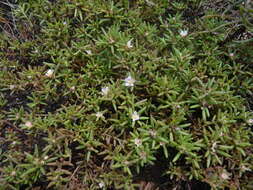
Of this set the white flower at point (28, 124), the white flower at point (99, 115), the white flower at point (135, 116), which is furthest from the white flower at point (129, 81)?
the white flower at point (28, 124)

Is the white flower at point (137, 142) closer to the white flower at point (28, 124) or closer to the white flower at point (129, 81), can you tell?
the white flower at point (129, 81)

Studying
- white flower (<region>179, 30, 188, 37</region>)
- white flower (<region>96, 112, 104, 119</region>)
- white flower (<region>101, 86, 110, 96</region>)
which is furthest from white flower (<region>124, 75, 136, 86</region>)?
white flower (<region>179, 30, 188, 37</region>)

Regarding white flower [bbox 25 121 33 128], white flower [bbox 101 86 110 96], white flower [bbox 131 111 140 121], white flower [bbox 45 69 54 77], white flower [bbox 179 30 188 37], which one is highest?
white flower [bbox 179 30 188 37]

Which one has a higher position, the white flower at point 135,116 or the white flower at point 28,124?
the white flower at point 135,116

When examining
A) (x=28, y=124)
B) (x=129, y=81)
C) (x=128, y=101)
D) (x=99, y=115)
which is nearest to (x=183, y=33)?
(x=129, y=81)

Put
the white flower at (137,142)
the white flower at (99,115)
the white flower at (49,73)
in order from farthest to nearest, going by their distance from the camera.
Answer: the white flower at (49,73), the white flower at (99,115), the white flower at (137,142)

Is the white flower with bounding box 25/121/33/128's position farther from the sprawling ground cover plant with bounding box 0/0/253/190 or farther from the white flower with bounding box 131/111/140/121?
the white flower with bounding box 131/111/140/121

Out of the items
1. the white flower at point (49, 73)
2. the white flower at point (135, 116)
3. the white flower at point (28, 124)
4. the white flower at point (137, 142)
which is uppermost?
the white flower at point (135, 116)

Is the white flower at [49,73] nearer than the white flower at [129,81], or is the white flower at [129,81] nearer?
the white flower at [129,81]

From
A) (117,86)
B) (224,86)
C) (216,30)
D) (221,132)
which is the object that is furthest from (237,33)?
(117,86)

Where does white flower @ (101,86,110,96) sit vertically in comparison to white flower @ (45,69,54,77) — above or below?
above
